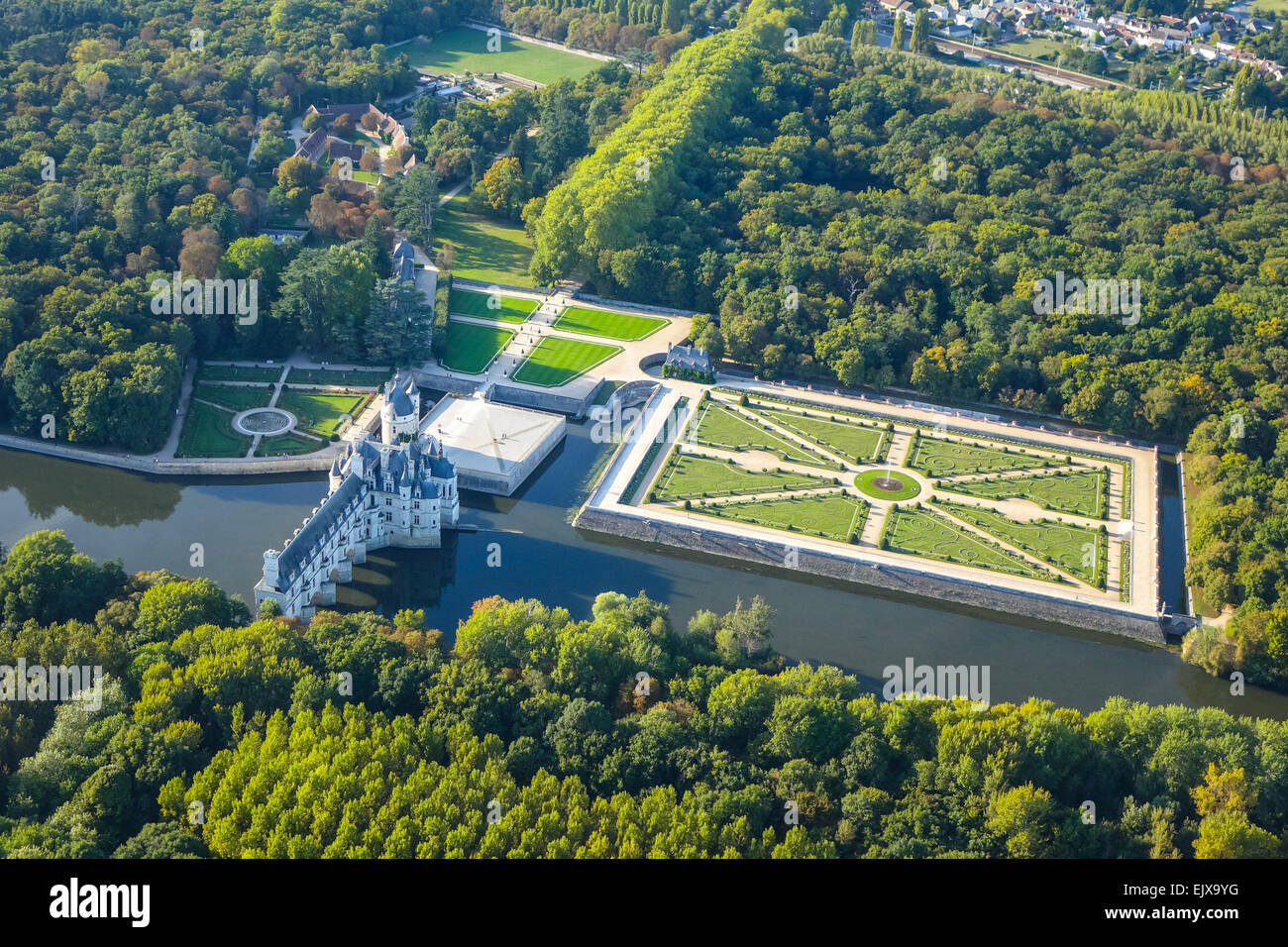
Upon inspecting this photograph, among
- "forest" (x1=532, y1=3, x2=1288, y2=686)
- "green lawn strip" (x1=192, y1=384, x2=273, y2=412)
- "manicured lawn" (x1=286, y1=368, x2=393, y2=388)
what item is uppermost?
"forest" (x1=532, y1=3, x2=1288, y2=686)

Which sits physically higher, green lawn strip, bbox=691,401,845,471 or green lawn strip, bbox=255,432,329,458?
green lawn strip, bbox=691,401,845,471

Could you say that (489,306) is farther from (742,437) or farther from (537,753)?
(537,753)

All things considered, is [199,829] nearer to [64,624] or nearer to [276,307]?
[64,624]

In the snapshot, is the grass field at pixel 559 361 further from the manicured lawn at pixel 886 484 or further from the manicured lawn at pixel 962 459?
the manicured lawn at pixel 962 459

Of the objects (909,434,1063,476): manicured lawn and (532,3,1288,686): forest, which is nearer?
(909,434,1063,476): manicured lawn

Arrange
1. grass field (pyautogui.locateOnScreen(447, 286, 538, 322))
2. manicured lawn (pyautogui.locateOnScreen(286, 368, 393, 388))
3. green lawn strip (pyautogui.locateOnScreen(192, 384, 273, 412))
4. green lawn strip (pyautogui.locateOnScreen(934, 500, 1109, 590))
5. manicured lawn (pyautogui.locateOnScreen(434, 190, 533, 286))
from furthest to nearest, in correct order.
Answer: manicured lawn (pyautogui.locateOnScreen(434, 190, 533, 286)) < grass field (pyautogui.locateOnScreen(447, 286, 538, 322)) < manicured lawn (pyautogui.locateOnScreen(286, 368, 393, 388)) < green lawn strip (pyautogui.locateOnScreen(192, 384, 273, 412)) < green lawn strip (pyautogui.locateOnScreen(934, 500, 1109, 590))

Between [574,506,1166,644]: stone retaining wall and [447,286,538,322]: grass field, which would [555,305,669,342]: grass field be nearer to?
[447,286,538,322]: grass field

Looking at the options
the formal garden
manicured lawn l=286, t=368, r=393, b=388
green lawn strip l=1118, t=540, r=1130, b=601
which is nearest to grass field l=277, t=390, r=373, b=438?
manicured lawn l=286, t=368, r=393, b=388
